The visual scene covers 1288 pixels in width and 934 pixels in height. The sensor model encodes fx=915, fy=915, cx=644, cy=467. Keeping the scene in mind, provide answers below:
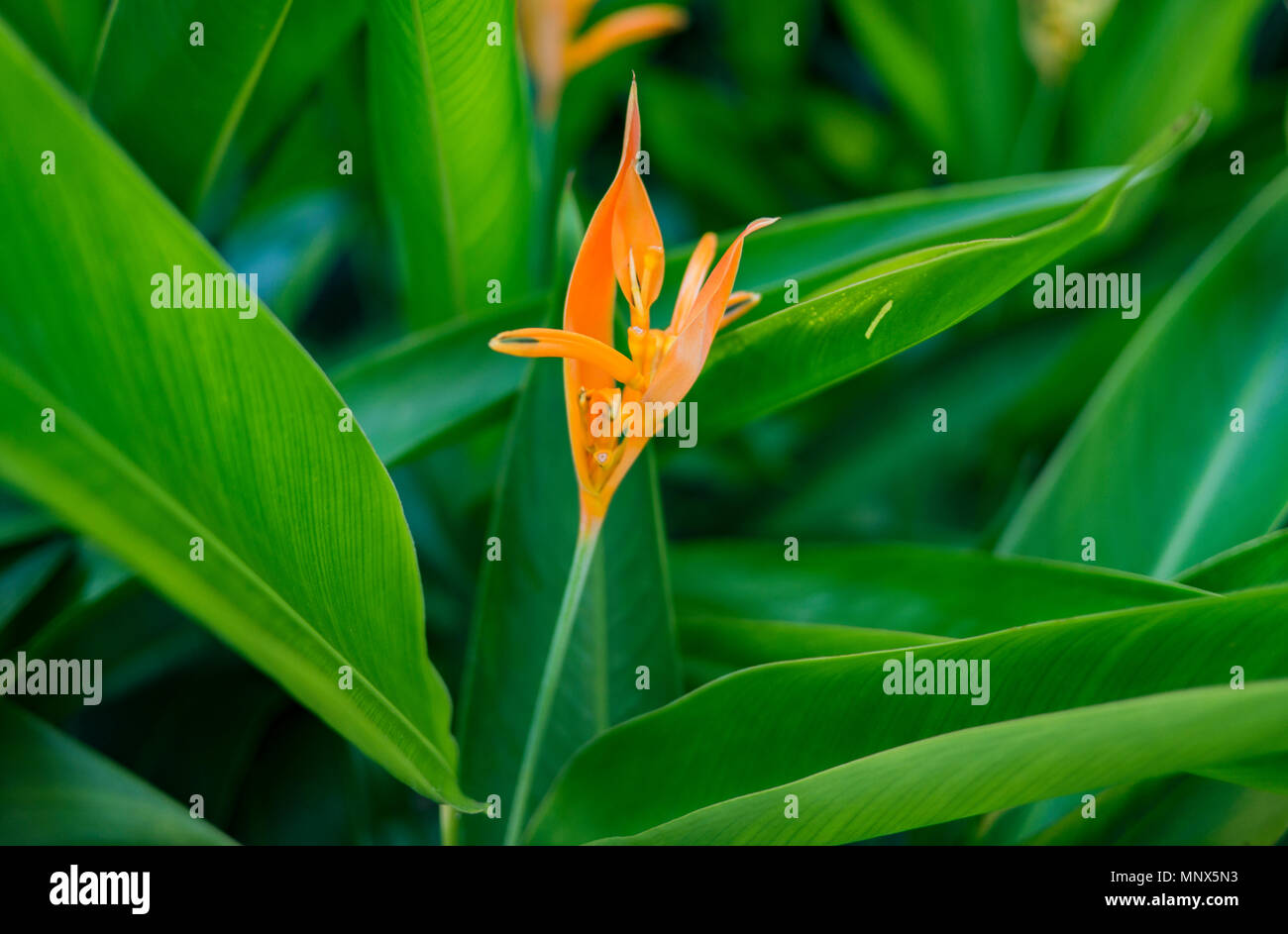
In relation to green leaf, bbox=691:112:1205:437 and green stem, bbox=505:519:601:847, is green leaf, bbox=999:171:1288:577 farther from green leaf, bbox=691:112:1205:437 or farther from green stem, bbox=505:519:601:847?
green stem, bbox=505:519:601:847

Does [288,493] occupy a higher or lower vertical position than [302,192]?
lower

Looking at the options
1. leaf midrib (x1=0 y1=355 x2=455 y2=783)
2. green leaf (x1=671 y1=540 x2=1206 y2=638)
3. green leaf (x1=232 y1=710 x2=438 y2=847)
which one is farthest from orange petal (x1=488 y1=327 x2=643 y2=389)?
green leaf (x1=232 y1=710 x2=438 y2=847)

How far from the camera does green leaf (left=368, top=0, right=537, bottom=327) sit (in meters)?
0.47

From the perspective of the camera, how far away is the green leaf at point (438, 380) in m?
0.53

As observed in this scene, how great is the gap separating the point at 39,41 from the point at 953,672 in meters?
0.63

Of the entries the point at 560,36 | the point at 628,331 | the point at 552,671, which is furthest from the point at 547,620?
the point at 560,36

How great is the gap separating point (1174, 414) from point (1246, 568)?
177mm

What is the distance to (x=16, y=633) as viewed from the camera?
52 cm

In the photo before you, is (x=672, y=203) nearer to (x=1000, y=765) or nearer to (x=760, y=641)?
(x=760, y=641)

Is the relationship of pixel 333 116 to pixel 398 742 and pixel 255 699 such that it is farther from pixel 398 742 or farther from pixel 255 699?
pixel 398 742

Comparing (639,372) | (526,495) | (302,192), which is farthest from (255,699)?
(302,192)

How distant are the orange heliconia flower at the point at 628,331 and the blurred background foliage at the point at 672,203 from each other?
0.17 metres

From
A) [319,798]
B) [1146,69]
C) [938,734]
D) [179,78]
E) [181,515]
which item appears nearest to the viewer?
[181,515]

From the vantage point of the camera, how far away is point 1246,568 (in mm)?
450
